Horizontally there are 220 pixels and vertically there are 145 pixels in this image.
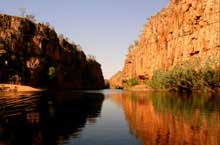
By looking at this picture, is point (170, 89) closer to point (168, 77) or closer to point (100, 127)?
point (168, 77)

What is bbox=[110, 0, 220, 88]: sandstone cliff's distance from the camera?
13882 centimetres

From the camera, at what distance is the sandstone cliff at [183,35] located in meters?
139

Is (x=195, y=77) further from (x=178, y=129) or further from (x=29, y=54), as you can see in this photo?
(x=29, y=54)

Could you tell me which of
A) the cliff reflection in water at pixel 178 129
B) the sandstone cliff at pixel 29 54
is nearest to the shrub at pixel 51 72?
the sandstone cliff at pixel 29 54

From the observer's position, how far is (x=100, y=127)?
4022 cm

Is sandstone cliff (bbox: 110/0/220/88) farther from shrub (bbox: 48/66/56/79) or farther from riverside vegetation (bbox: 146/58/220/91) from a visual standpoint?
shrub (bbox: 48/66/56/79)

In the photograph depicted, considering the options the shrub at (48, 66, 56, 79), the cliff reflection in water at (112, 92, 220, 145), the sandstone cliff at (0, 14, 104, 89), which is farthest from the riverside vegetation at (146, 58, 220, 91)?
the cliff reflection in water at (112, 92, 220, 145)

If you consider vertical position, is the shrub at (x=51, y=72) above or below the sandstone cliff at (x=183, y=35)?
below

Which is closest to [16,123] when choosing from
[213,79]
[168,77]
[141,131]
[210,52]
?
[141,131]

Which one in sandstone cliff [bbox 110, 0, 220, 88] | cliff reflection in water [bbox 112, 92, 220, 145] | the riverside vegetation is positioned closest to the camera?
cliff reflection in water [bbox 112, 92, 220, 145]

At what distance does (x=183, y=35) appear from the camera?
162 meters

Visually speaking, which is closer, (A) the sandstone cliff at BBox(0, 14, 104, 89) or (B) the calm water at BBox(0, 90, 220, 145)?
(B) the calm water at BBox(0, 90, 220, 145)

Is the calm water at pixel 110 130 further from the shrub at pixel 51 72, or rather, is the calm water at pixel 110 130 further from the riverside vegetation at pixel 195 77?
the shrub at pixel 51 72

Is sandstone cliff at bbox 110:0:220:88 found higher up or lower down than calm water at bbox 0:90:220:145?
higher up
